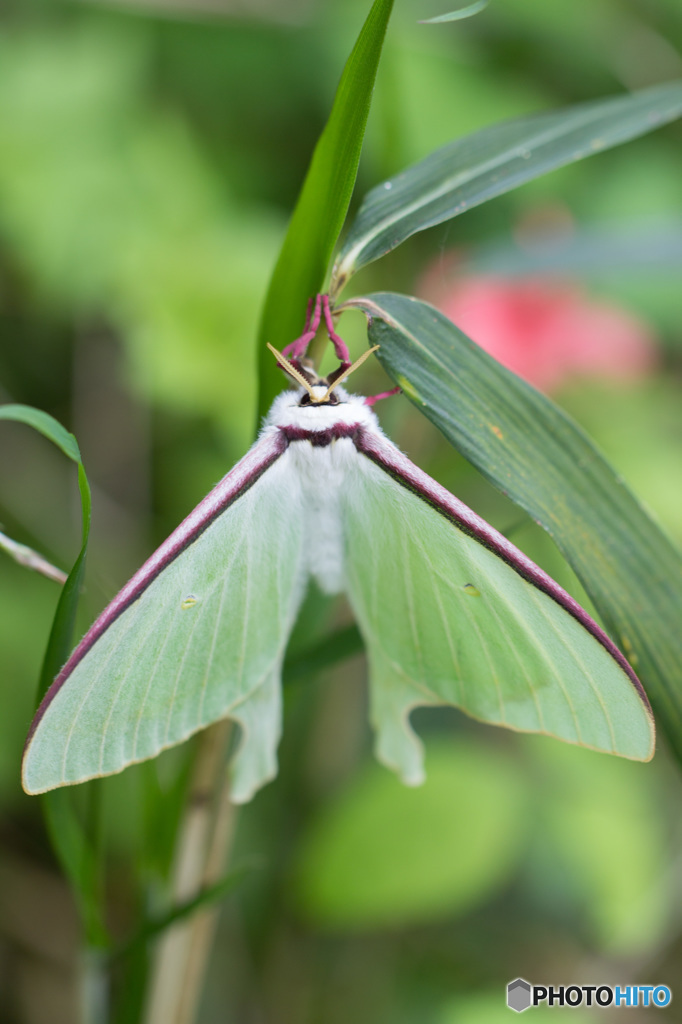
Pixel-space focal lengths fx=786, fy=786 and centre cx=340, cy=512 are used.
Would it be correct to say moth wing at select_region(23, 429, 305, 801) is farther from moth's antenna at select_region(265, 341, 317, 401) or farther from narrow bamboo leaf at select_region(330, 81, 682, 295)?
narrow bamboo leaf at select_region(330, 81, 682, 295)

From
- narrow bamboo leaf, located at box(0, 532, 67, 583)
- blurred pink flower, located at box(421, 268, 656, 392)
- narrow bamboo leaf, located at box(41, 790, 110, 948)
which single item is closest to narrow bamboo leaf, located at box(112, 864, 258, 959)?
narrow bamboo leaf, located at box(41, 790, 110, 948)

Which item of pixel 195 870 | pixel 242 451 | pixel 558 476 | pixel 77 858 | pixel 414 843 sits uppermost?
pixel 242 451

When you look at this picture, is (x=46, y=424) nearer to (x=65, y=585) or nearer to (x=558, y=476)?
(x=65, y=585)

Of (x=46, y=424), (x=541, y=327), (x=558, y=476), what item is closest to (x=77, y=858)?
(x=46, y=424)

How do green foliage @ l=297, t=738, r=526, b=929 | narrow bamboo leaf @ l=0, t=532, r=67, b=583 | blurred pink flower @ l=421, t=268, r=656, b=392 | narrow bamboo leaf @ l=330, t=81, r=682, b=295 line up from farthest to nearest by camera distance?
blurred pink flower @ l=421, t=268, r=656, b=392 → green foliage @ l=297, t=738, r=526, b=929 → narrow bamboo leaf @ l=0, t=532, r=67, b=583 → narrow bamboo leaf @ l=330, t=81, r=682, b=295

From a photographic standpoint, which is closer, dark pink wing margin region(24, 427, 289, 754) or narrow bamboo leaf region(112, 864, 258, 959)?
dark pink wing margin region(24, 427, 289, 754)
